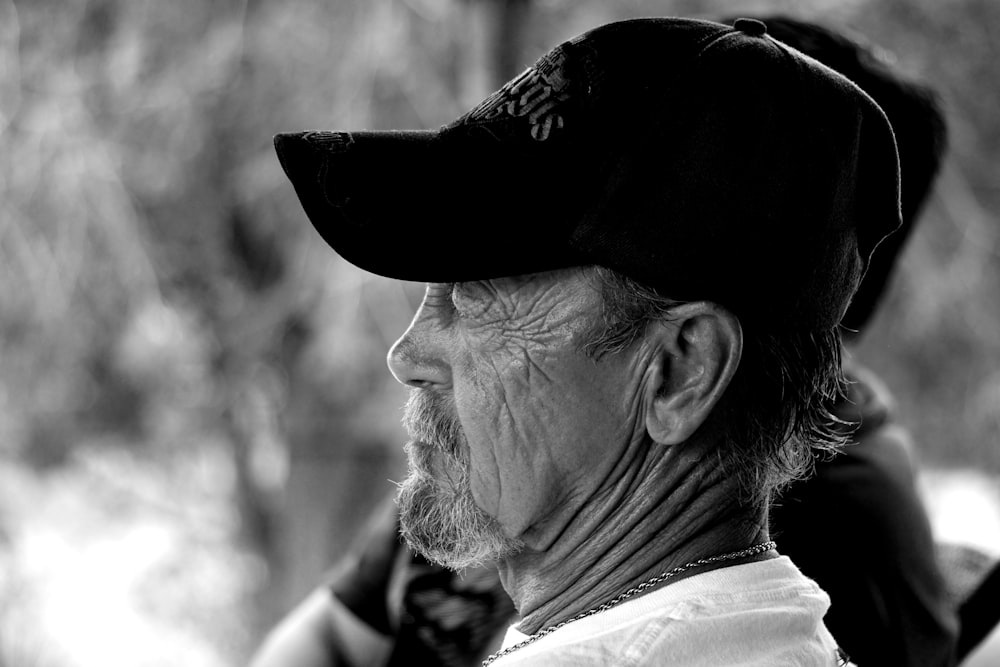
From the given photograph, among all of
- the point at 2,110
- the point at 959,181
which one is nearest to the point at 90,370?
the point at 2,110

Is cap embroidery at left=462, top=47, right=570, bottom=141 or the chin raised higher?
cap embroidery at left=462, top=47, right=570, bottom=141

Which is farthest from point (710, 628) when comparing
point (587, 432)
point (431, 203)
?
point (431, 203)

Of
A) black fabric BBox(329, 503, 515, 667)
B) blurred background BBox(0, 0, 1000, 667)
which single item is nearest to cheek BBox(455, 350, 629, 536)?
black fabric BBox(329, 503, 515, 667)

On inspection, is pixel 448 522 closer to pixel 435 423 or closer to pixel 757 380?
pixel 435 423

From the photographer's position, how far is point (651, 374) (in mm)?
1164

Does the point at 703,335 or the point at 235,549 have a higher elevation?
the point at 703,335

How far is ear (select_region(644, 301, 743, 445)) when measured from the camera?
1.13 meters

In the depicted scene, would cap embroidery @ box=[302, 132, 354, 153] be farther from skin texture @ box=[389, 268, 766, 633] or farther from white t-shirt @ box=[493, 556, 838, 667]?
white t-shirt @ box=[493, 556, 838, 667]

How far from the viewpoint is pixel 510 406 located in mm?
1215

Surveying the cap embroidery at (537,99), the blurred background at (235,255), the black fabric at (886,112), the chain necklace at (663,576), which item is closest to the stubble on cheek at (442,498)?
the chain necklace at (663,576)

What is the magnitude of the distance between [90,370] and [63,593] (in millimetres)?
1555

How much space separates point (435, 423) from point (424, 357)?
0.08 metres

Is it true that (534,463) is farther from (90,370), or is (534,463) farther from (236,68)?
(90,370)

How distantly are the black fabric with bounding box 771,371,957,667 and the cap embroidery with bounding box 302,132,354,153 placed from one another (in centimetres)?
88
